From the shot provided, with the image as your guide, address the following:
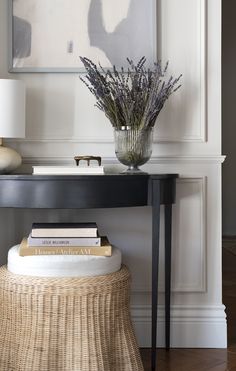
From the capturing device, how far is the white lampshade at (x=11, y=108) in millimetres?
1911

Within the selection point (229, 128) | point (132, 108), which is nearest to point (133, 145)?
point (132, 108)

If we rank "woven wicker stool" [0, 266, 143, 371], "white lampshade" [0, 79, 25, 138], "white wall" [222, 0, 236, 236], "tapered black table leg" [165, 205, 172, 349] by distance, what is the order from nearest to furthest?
"woven wicker stool" [0, 266, 143, 371], "white lampshade" [0, 79, 25, 138], "tapered black table leg" [165, 205, 172, 349], "white wall" [222, 0, 236, 236]

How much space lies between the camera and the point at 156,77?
203cm

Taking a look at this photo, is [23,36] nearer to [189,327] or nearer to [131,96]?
[131,96]

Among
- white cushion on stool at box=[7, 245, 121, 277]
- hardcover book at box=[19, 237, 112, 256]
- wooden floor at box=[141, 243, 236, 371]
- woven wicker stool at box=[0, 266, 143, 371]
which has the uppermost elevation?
hardcover book at box=[19, 237, 112, 256]

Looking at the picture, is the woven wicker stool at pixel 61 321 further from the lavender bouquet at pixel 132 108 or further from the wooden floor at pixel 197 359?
the lavender bouquet at pixel 132 108

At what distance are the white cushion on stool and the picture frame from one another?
0.89 m

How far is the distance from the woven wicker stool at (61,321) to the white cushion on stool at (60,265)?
21mm

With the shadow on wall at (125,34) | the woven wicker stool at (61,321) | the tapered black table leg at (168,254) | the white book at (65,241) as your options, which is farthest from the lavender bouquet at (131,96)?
the woven wicker stool at (61,321)

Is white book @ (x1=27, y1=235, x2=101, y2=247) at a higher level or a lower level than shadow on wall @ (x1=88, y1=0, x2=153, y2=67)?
lower

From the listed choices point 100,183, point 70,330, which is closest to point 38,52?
point 100,183

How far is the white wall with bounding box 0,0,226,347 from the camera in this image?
2193mm

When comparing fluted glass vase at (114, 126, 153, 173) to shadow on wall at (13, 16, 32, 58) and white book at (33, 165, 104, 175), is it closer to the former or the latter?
white book at (33, 165, 104, 175)

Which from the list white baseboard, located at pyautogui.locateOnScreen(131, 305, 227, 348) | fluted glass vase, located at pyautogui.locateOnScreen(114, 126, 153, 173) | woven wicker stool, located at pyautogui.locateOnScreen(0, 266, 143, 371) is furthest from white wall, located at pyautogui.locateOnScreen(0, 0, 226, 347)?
woven wicker stool, located at pyautogui.locateOnScreen(0, 266, 143, 371)
